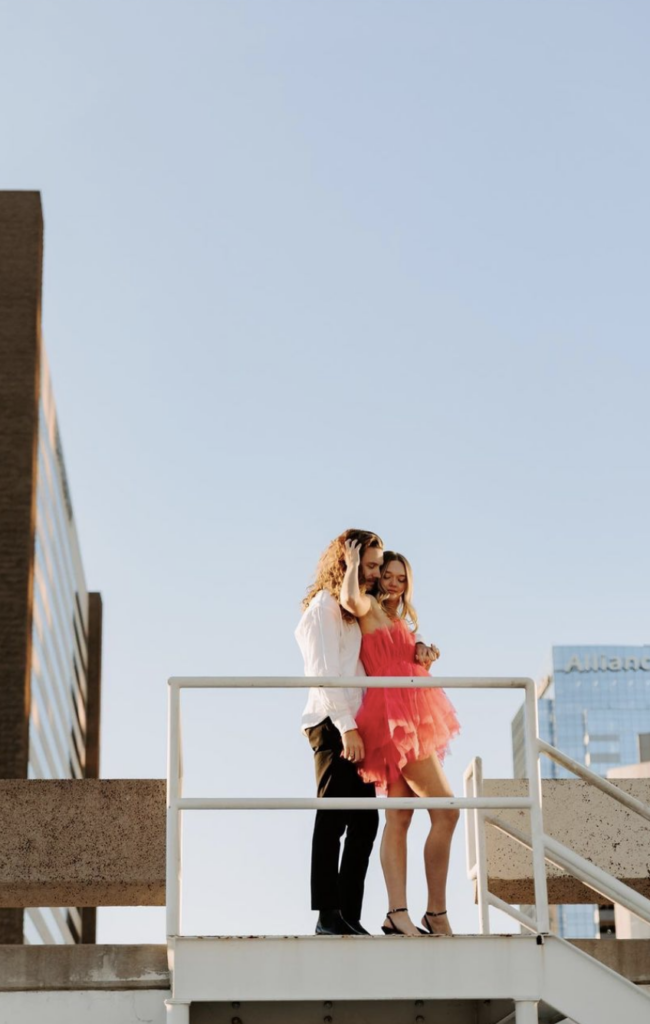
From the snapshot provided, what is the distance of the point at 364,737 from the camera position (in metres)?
6.94

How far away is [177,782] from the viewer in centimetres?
646

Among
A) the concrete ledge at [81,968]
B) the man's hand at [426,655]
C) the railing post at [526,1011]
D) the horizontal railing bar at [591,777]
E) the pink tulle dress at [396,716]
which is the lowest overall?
the railing post at [526,1011]

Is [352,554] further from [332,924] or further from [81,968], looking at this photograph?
[81,968]

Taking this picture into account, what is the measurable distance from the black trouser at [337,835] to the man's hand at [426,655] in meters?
0.50

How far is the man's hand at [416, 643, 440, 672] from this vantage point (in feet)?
23.5

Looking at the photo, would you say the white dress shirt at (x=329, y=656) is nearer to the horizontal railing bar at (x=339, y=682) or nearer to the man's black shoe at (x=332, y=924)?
the horizontal railing bar at (x=339, y=682)

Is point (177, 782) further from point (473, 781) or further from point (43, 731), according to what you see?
point (43, 731)

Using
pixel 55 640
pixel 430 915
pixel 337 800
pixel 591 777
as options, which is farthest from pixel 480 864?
pixel 55 640

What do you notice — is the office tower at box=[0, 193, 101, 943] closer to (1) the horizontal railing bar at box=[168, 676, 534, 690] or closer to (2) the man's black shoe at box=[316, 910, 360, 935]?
(2) the man's black shoe at box=[316, 910, 360, 935]

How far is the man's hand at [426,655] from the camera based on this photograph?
23.5 feet

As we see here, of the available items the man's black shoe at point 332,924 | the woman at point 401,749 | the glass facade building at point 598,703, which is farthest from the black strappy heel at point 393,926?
the glass facade building at point 598,703

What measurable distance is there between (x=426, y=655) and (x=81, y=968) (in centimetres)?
195

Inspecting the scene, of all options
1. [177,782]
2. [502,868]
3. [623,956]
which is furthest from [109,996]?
[502,868]

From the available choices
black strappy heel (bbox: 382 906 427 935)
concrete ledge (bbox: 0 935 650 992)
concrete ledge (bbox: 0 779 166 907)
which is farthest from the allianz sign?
concrete ledge (bbox: 0 935 650 992)
